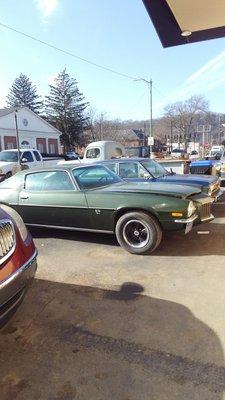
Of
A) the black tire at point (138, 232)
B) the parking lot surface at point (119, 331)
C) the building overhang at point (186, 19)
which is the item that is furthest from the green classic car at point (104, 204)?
the building overhang at point (186, 19)

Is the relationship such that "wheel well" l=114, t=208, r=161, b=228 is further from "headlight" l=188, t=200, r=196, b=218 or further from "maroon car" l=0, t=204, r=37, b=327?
"maroon car" l=0, t=204, r=37, b=327

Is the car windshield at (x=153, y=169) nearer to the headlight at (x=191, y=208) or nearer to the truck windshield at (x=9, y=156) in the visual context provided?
the headlight at (x=191, y=208)

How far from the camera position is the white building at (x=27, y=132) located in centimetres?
4022

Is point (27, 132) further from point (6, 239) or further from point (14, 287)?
point (14, 287)

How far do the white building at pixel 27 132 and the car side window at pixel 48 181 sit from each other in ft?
107

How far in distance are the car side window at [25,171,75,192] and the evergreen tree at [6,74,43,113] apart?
7137 centimetres

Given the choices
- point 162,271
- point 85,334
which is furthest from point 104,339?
point 162,271

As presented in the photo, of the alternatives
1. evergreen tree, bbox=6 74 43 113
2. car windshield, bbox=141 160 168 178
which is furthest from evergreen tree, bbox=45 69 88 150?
car windshield, bbox=141 160 168 178

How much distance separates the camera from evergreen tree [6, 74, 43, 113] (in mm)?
75250

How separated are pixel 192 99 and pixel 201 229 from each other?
8424cm

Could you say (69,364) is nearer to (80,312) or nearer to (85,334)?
(85,334)

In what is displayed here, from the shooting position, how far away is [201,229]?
712 cm

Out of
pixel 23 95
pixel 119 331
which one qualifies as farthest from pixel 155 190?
pixel 23 95

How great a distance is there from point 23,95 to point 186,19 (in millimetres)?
73157
